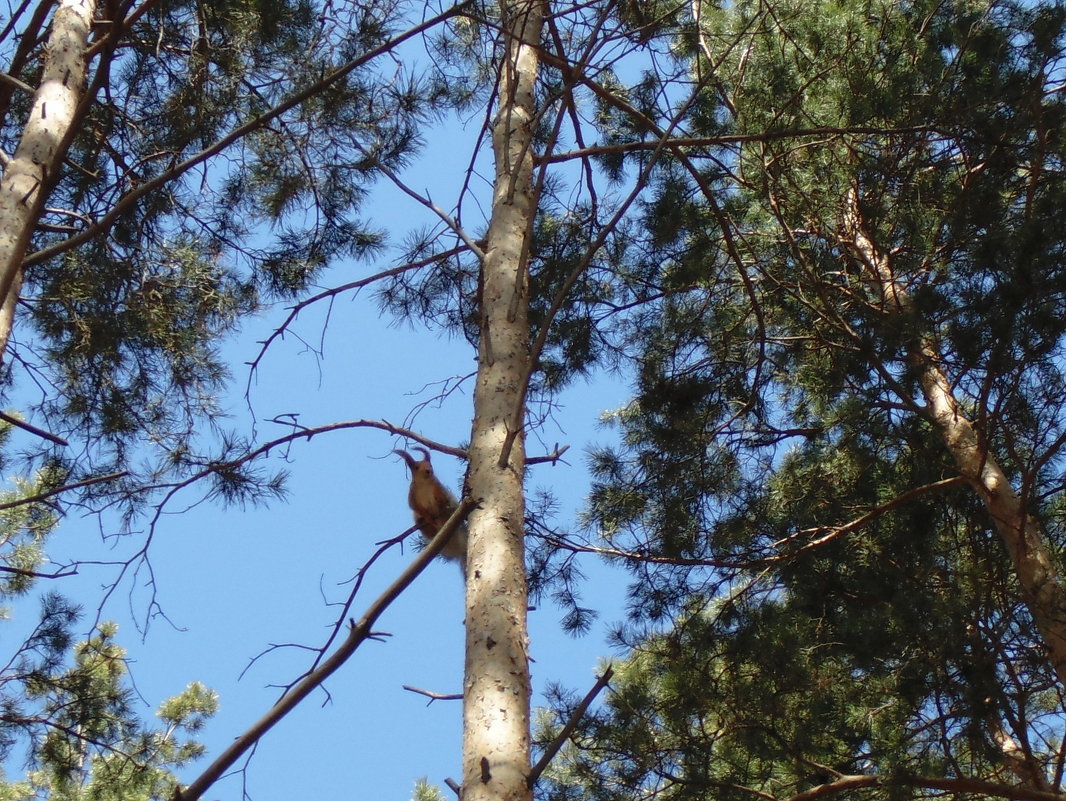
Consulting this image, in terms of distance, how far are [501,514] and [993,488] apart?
101 inches

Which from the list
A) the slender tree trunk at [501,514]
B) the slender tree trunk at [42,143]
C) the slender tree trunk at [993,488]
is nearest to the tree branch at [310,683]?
the slender tree trunk at [501,514]

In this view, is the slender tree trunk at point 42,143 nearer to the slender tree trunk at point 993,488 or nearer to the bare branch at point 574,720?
the bare branch at point 574,720

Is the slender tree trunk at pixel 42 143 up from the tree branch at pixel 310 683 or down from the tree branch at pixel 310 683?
up

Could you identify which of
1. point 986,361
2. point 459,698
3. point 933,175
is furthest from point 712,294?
point 459,698

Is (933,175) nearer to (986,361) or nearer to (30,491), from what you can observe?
(986,361)

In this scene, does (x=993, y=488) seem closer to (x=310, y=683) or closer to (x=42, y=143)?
Result: (x=310, y=683)

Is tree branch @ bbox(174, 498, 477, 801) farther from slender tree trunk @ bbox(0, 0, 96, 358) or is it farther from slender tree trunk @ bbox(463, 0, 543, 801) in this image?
slender tree trunk @ bbox(0, 0, 96, 358)

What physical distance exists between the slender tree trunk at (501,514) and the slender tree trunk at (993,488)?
6.16 ft

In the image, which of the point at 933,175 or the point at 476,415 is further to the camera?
the point at 933,175

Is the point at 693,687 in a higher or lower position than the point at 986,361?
lower

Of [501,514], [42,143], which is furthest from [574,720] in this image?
[42,143]

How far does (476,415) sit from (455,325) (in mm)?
2047

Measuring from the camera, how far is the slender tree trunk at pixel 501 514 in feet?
8.59

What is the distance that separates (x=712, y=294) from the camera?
5957 millimetres
